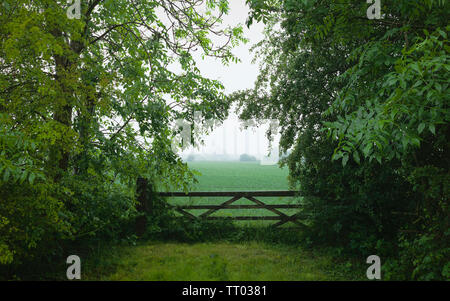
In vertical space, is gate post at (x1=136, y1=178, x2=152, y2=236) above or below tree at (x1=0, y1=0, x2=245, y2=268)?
below

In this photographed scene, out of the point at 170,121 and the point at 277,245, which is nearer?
the point at 170,121

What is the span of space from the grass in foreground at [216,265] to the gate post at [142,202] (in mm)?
666

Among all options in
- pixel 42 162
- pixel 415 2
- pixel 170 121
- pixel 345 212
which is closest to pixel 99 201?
pixel 42 162

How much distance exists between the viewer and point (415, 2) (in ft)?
12.9

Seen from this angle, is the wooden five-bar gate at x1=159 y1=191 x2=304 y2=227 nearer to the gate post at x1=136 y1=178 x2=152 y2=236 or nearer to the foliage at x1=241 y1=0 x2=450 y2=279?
the gate post at x1=136 y1=178 x2=152 y2=236

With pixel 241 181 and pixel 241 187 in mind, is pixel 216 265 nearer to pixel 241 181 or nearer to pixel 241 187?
pixel 241 187

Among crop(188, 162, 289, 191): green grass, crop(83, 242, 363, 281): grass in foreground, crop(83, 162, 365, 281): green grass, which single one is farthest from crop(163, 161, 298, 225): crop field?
crop(83, 242, 363, 281): grass in foreground

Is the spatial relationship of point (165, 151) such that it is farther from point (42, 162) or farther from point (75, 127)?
point (42, 162)

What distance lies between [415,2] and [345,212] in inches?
170

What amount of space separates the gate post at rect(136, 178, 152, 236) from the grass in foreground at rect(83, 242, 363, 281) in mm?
666

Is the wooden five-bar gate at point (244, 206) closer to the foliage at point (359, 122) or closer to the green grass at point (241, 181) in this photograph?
the foliage at point (359, 122)

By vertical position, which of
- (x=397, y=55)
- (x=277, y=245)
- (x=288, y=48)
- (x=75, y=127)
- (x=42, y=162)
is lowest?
(x=277, y=245)

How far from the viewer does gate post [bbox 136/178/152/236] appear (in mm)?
8242

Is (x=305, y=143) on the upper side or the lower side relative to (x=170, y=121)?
lower
